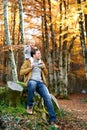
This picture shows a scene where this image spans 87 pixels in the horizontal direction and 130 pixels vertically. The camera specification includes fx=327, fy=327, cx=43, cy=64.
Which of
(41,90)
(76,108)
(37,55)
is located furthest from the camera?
(76,108)

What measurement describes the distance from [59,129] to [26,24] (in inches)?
916

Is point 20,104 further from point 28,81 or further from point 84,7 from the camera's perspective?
point 84,7

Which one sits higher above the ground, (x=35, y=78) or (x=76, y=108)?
(x=35, y=78)

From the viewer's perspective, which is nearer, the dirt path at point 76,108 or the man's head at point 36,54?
the man's head at point 36,54

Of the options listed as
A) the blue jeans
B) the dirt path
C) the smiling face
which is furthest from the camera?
the dirt path

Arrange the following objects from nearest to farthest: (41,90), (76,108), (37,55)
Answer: (41,90) → (37,55) → (76,108)

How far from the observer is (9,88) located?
9.14 m

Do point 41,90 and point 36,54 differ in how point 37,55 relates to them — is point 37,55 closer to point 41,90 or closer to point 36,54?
point 36,54

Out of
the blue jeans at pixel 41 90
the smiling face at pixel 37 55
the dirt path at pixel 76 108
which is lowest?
the dirt path at pixel 76 108

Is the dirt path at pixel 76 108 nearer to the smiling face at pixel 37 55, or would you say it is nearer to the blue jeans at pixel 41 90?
the blue jeans at pixel 41 90

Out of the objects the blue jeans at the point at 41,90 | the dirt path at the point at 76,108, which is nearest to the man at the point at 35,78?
the blue jeans at the point at 41,90

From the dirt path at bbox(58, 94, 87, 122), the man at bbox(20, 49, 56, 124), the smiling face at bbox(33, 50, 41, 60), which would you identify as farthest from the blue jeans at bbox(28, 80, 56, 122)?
the dirt path at bbox(58, 94, 87, 122)

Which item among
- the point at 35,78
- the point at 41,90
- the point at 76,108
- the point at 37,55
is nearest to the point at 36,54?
the point at 37,55

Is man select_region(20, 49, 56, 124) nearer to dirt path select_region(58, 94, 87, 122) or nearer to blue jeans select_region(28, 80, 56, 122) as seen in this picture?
blue jeans select_region(28, 80, 56, 122)
